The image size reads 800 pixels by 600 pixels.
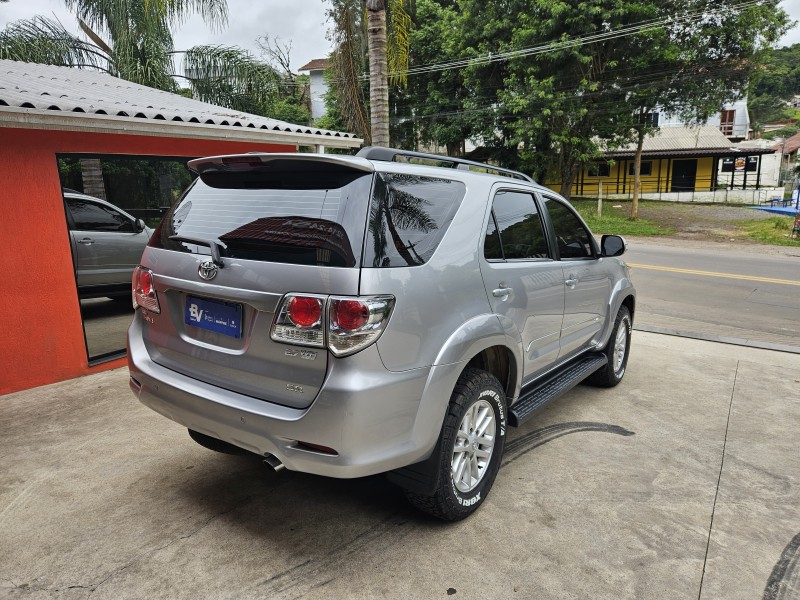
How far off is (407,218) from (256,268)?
2.40 feet

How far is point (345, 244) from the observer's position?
2.41 meters

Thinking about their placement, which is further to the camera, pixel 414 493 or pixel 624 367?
pixel 624 367

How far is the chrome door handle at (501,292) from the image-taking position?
10.1 feet

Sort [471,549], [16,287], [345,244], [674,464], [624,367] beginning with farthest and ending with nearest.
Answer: [624,367] < [16,287] < [674,464] < [471,549] < [345,244]

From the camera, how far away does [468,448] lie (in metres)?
2.96

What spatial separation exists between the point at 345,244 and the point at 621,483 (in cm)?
228

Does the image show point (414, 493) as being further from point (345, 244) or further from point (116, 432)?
point (116, 432)

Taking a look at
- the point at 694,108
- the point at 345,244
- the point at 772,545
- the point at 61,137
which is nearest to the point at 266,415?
the point at 345,244

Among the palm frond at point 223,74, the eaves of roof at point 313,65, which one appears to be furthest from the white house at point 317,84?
the palm frond at point 223,74

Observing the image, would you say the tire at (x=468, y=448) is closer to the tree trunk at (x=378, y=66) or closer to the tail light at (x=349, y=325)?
the tail light at (x=349, y=325)

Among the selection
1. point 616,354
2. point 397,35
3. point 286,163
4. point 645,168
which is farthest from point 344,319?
point 645,168

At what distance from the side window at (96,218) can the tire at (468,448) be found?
4.32 m

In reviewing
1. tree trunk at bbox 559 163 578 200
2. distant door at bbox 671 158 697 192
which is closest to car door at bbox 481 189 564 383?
tree trunk at bbox 559 163 578 200

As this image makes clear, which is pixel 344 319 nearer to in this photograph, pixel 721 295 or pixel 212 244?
pixel 212 244
